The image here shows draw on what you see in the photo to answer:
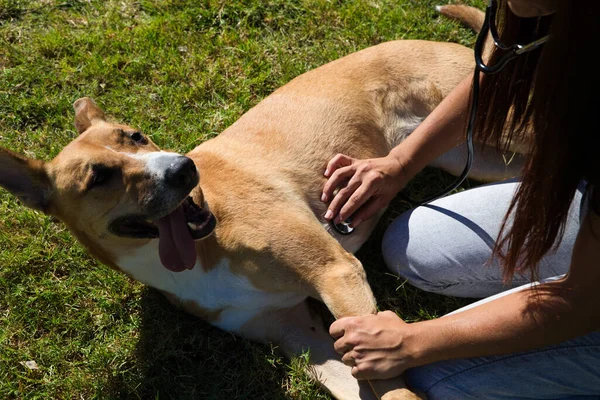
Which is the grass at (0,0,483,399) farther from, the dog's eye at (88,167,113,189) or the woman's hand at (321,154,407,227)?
the dog's eye at (88,167,113,189)

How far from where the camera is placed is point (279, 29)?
220 inches

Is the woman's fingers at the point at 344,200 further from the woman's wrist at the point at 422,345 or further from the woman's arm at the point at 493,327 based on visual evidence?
the woman's wrist at the point at 422,345

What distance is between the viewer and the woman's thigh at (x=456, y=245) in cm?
359

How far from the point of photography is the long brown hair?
1.94 m

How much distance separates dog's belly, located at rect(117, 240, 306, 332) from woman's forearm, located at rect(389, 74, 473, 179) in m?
1.10

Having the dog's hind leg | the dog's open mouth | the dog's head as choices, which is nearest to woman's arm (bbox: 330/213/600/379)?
the dog's hind leg

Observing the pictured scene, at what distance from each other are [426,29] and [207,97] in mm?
2069

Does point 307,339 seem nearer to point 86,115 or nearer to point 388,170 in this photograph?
point 388,170

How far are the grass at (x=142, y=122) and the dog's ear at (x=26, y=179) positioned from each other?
950mm

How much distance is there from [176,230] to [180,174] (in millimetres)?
345

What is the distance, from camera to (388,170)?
3.74 meters

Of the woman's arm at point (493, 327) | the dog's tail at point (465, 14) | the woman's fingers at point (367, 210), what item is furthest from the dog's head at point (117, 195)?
the dog's tail at point (465, 14)

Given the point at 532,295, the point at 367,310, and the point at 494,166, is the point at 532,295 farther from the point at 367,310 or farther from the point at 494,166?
the point at 494,166

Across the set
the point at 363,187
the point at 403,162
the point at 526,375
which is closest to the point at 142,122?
the point at 363,187
